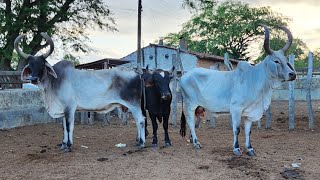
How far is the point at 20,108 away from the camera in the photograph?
10.4m

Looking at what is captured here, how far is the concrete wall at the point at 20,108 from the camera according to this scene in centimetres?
997

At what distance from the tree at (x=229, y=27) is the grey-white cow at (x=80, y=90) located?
3031 cm

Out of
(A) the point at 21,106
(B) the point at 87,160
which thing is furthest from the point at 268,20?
(B) the point at 87,160

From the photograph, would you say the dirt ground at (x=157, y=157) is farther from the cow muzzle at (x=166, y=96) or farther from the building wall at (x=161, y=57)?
the building wall at (x=161, y=57)

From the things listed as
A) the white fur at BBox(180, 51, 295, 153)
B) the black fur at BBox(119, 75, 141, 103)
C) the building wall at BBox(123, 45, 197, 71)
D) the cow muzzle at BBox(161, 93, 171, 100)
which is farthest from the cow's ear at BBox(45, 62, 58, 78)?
the building wall at BBox(123, 45, 197, 71)

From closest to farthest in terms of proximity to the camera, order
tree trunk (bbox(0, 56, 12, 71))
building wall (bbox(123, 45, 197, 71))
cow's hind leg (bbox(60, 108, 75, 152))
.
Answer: cow's hind leg (bbox(60, 108, 75, 152)) < tree trunk (bbox(0, 56, 12, 71)) < building wall (bbox(123, 45, 197, 71))

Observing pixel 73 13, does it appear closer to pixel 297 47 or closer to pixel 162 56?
pixel 162 56

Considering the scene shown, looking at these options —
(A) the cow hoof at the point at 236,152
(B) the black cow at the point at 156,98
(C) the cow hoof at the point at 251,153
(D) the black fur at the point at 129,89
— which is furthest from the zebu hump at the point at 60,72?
(C) the cow hoof at the point at 251,153

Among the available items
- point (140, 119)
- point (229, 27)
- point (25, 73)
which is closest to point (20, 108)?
point (25, 73)

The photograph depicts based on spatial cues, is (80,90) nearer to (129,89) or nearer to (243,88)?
(129,89)

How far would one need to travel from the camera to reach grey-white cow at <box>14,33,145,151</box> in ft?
25.5

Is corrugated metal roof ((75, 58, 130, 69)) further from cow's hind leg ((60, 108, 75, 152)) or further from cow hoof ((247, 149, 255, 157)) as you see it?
cow hoof ((247, 149, 255, 157))

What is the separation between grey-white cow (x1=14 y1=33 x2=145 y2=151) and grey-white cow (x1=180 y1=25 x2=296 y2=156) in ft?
4.26

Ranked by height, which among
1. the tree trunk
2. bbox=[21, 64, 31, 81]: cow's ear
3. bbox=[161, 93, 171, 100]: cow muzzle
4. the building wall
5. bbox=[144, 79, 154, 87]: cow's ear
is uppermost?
the building wall
